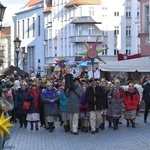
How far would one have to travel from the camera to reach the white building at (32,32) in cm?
10679

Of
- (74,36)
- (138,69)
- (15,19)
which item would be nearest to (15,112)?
(138,69)

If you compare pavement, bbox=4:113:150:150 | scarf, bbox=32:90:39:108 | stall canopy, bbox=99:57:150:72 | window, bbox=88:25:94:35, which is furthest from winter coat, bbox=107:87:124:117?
window, bbox=88:25:94:35

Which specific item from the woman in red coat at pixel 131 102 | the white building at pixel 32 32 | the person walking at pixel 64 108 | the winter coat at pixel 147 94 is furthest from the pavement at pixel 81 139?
the white building at pixel 32 32

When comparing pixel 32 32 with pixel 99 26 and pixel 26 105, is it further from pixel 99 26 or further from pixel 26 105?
pixel 26 105

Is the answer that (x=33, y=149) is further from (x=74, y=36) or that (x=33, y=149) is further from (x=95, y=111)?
(x=74, y=36)

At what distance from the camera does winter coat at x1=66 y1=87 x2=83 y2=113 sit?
2025 centimetres

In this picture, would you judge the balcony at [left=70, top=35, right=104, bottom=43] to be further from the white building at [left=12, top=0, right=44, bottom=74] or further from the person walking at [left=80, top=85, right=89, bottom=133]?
the person walking at [left=80, top=85, right=89, bottom=133]

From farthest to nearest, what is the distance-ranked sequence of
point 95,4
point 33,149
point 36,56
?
1. point 36,56
2. point 95,4
3. point 33,149

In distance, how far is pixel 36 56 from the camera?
10862 centimetres

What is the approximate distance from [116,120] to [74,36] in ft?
219

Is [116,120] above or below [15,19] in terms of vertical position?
below

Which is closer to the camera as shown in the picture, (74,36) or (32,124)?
(32,124)

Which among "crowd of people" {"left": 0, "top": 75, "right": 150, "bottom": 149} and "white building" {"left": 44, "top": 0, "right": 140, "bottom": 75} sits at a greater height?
"white building" {"left": 44, "top": 0, "right": 140, "bottom": 75}

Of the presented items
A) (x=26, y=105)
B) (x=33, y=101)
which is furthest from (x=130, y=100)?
(x=26, y=105)
